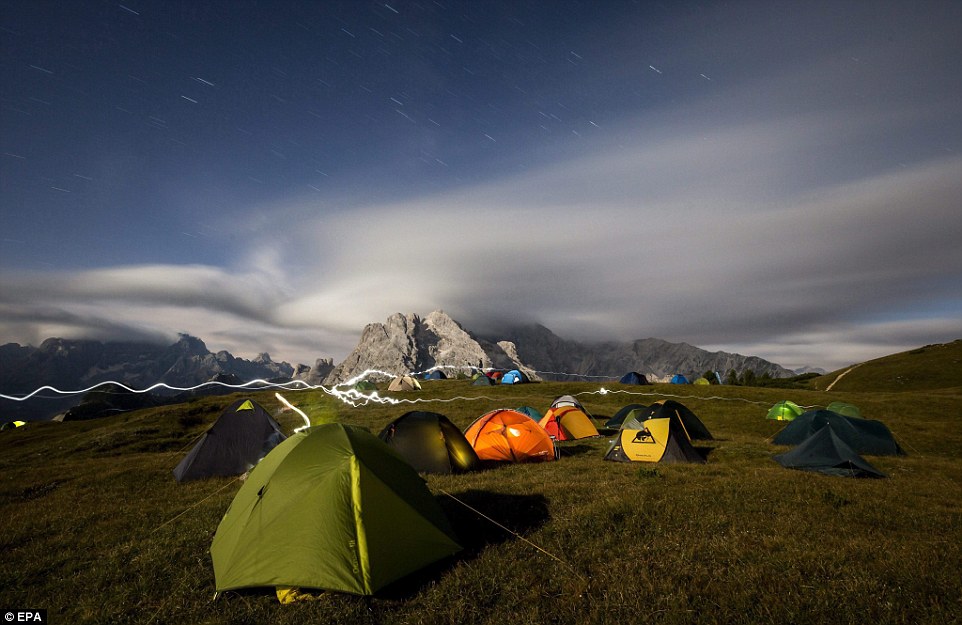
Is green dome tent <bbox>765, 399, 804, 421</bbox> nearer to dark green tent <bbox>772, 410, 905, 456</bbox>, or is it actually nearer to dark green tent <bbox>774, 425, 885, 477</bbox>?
dark green tent <bbox>772, 410, 905, 456</bbox>

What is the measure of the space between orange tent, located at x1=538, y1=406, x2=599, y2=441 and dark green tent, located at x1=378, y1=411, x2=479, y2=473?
11.0 metres

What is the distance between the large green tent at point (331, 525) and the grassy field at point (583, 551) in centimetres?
36

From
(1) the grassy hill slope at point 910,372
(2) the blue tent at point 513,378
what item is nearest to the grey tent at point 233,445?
(2) the blue tent at point 513,378

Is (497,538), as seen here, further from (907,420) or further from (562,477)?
(907,420)

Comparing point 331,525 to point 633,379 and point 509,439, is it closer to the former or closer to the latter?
Result: point 509,439

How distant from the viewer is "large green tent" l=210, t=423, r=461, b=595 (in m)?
6.67

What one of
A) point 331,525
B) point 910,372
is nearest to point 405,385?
point 331,525

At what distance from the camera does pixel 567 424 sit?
26.7 meters

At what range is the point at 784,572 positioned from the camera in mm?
6953

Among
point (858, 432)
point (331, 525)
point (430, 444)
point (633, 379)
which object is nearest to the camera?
point (331, 525)

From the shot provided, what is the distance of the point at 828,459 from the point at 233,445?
937 inches

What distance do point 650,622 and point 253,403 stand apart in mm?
16979

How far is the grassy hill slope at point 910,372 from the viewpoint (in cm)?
7056

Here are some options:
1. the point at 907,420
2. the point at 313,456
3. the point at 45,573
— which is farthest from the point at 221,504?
the point at 907,420
